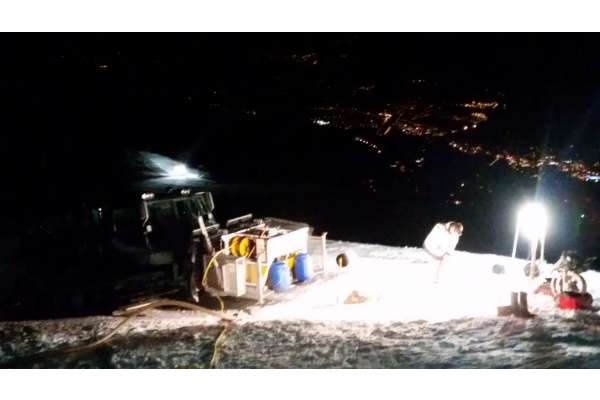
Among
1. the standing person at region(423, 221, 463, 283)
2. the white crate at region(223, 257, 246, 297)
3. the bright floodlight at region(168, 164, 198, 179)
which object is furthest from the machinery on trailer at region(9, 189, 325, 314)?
the bright floodlight at region(168, 164, 198, 179)

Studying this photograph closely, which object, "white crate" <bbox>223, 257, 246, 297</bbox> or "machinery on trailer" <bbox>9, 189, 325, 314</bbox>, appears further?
"machinery on trailer" <bbox>9, 189, 325, 314</bbox>

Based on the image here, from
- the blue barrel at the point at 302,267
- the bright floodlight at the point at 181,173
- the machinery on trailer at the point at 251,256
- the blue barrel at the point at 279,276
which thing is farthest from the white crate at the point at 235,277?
the bright floodlight at the point at 181,173

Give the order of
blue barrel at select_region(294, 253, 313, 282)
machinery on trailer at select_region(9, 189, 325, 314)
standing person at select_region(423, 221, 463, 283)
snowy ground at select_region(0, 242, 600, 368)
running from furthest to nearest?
blue barrel at select_region(294, 253, 313, 282), standing person at select_region(423, 221, 463, 283), machinery on trailer at select_region(9, 189, 325, 314), snowy ground at select_region(0, 242, 600, 368)

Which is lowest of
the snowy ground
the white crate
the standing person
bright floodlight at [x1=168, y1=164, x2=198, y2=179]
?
the snowy ground

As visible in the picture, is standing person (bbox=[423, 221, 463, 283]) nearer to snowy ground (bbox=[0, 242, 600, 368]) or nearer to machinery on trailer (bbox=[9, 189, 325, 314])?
snowy ground (bbox=[0, 242, 600, 368])

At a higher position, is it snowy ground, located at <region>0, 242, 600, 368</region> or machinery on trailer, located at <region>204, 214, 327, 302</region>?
machinery on trailer, located at <region>204, 214, 327, 302</region>

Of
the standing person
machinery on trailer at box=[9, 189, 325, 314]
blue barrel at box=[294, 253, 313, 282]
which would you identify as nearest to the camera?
machinery on trailer at box=[9, 189, 325, 314]

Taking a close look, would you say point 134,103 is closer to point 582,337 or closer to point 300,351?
point 300,351

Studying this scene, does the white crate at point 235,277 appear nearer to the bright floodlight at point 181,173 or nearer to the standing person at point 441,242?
the standing person at point 441,242
